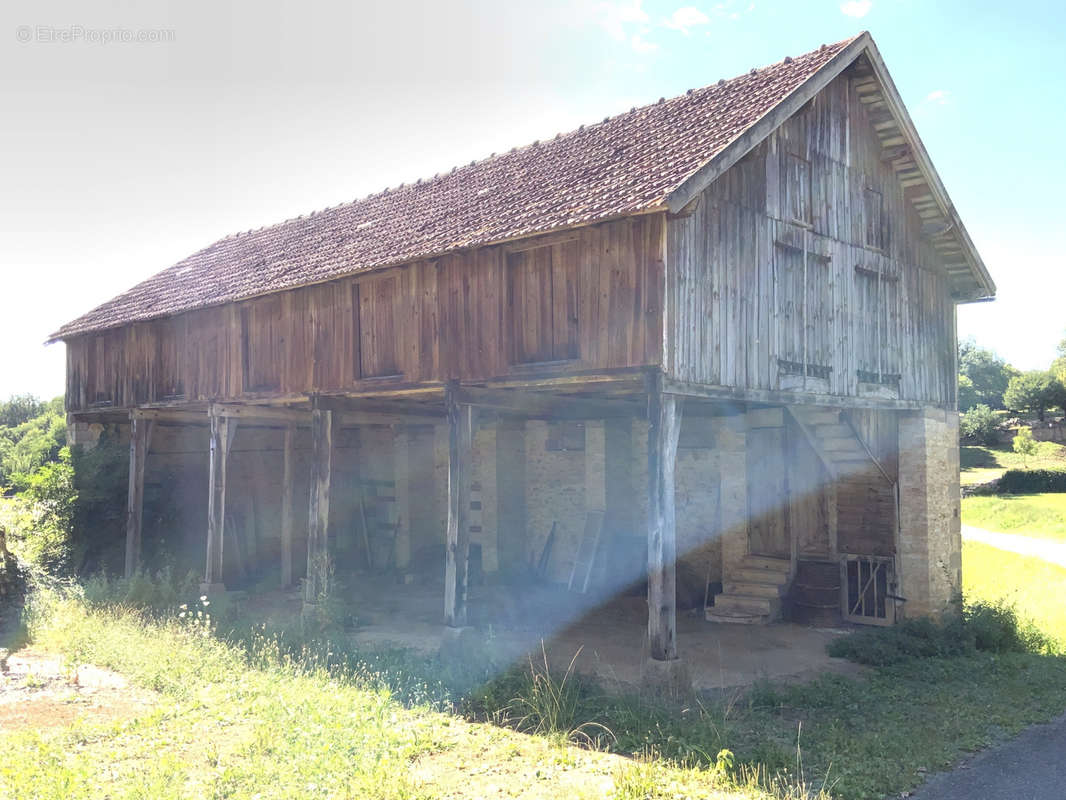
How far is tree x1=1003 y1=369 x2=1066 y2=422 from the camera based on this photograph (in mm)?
48844

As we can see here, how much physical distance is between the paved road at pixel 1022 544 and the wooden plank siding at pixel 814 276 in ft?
33.6

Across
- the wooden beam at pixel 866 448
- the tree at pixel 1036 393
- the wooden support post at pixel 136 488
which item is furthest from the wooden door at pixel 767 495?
the tree at pixel 1036 393

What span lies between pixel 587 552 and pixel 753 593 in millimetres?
3276

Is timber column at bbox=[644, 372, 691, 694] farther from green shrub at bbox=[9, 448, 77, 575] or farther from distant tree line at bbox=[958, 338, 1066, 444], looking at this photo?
distant tree line at bbox=[958, 338, 1066, 444]

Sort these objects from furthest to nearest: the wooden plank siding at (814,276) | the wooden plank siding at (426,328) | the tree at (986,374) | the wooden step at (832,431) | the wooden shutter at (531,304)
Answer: the tree at (986,374) → the wooden step at (832,431) → the wooden shutter at (531,304) → the wooden plank siding at (814,276) → the wooden plank siding at (426,328)

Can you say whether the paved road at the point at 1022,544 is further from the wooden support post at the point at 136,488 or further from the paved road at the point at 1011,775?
the wooden support post at the point at 136,488

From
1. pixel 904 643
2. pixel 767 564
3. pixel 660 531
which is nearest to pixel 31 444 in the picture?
pixel 767 564

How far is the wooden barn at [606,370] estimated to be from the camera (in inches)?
387

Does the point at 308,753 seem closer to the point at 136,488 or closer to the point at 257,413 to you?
the point at 257,413

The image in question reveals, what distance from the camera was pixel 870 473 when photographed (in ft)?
Answer: 44.8

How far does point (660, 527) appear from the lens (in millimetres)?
9117

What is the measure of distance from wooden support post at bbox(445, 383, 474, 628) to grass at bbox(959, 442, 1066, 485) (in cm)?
3074

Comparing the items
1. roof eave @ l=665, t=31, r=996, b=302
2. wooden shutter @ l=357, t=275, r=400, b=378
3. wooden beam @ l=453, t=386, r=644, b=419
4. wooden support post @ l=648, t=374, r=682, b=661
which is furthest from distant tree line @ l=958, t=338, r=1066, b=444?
wooden support post @ l=648, t=374, r=682, b=661

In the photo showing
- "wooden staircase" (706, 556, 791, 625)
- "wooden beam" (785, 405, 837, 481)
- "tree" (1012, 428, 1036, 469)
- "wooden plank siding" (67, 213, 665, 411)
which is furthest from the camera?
"tree" (1012, 428, 1036, 469)
